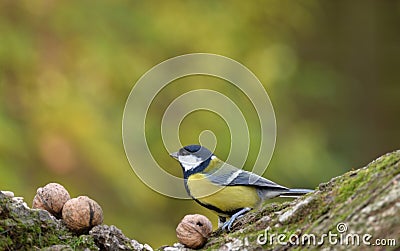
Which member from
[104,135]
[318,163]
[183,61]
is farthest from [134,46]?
[318,163]

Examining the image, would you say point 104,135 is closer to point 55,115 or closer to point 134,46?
point 55,115

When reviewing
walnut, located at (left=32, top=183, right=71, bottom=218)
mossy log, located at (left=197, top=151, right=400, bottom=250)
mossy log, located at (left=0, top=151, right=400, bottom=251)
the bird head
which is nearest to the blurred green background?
the bird head

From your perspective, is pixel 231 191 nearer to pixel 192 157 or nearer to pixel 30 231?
pixel 192 157

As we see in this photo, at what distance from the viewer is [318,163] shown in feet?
12.6

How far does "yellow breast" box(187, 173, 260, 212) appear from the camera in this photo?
164cm

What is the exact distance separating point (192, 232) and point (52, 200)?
1.00ft

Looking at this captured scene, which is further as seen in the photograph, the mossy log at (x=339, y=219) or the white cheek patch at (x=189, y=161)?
the white cheek patch at (x=189, y=161)

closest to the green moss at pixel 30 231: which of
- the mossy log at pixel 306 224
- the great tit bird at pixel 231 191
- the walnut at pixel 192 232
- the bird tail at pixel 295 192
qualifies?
the mossy log at pixel 306 224

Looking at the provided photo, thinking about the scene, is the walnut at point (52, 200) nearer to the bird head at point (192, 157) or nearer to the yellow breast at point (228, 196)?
the yellow breast at point (228, 196)

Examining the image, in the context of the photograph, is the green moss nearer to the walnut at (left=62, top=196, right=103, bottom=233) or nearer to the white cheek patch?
the walnut at (left=62, top=196, right=103, bottom=233)

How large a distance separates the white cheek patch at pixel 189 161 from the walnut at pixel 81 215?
0.60 meters

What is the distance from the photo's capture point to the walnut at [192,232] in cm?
133

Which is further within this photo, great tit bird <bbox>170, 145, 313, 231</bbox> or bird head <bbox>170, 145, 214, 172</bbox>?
bird head <bbox>170, 145, 214, 172</bbox>

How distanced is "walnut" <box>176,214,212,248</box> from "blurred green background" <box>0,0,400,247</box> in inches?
73.3
